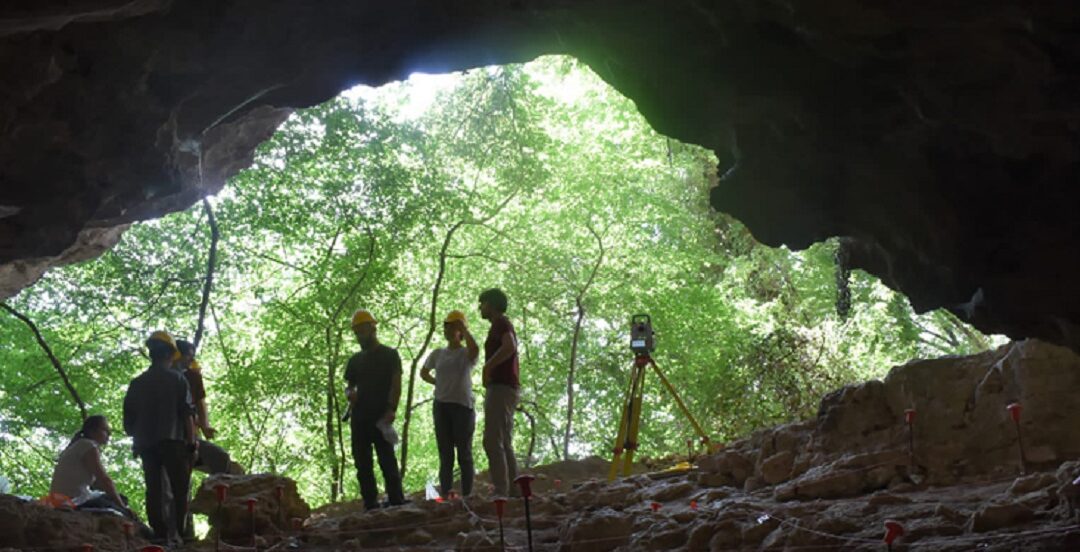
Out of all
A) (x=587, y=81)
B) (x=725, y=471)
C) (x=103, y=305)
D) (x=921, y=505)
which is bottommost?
(x=921, y=505)

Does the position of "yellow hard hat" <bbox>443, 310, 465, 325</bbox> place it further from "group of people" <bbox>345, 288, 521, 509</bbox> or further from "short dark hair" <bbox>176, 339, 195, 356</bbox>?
"short dark hair" <bbox>176, 339, 195, 356</bbox>

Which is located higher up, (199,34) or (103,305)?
(103,305)

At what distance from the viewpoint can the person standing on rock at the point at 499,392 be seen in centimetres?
773

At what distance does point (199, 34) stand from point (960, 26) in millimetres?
4674

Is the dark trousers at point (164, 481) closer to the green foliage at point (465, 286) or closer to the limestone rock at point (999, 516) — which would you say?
the limestone rock at point (999, 516)

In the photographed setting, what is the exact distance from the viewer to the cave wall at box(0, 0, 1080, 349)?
4629 millimetres

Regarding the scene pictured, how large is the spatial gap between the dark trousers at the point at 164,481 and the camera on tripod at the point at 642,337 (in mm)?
4068

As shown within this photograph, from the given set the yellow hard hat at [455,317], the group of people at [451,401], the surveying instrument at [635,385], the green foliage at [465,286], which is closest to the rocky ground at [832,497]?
the group of people at [451,401]

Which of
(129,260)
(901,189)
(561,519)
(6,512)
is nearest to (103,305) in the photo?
(129,260)

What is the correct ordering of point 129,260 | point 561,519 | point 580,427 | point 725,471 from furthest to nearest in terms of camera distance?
point 580,427 < point 129,260 < point 725,471 < point 561,519

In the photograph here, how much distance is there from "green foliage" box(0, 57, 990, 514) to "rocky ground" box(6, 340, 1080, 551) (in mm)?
5956

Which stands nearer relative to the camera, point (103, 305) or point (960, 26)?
point (960, 26)

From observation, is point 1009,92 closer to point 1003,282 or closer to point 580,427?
point 1003,282

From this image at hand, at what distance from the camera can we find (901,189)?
221 inches
